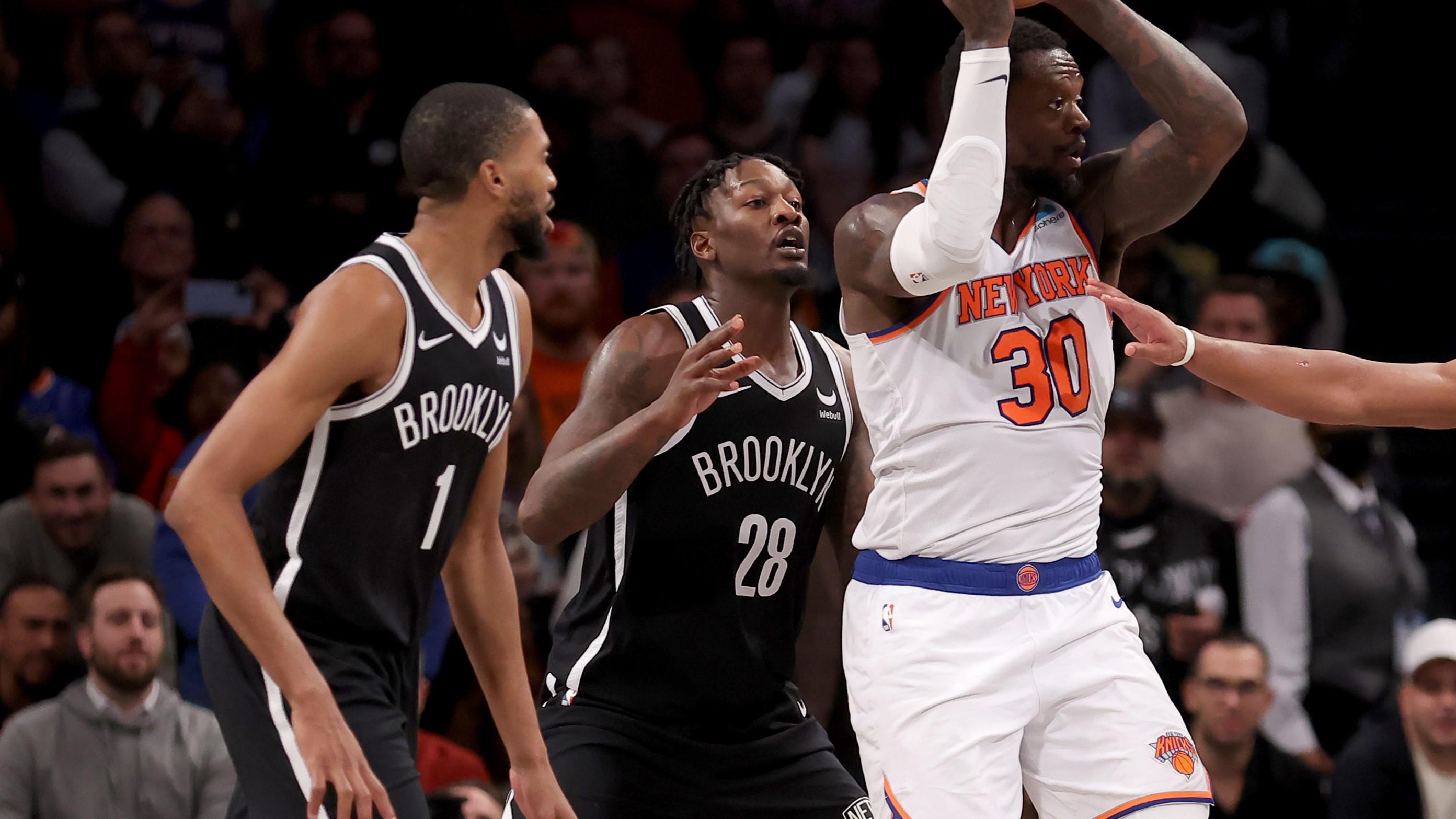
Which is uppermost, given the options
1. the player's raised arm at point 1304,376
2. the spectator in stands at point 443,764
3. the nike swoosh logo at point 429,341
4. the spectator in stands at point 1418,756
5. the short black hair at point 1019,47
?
the short black hair at point 1019,47

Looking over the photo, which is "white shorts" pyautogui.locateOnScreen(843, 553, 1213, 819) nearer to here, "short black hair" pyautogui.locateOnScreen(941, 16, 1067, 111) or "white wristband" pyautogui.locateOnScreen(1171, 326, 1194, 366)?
"white wristband" pyautogui.locateOnScreen(1171, 326, 1194, 366)

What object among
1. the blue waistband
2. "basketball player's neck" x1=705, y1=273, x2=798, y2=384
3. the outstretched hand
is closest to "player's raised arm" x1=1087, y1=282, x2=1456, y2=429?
the outstretched hand

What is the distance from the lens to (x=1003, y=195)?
394 cm

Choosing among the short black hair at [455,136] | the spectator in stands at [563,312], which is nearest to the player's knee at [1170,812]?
the short black hair at [455,136]

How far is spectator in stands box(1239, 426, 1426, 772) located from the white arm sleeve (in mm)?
4139

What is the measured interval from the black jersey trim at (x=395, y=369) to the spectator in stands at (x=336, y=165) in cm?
451

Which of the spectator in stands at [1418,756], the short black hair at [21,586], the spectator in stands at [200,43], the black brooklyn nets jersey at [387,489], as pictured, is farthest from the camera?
the spectator in stands at [200,43]

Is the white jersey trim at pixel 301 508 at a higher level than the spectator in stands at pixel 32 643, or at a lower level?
higher

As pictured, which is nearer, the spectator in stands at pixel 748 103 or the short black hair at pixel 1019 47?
the short black hair at pixel 1019 47

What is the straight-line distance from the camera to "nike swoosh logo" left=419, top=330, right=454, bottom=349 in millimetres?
3873

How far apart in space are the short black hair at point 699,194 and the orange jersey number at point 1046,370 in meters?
1.14

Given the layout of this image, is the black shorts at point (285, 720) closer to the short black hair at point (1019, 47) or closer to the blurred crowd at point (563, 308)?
the short black hair at point (1019, 47)

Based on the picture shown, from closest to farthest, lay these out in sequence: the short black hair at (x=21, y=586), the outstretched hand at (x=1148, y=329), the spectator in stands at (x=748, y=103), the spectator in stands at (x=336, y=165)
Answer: the outstretched hand at (x=1148, y=329), the short black hair at (x=21, y=586), the spectator in stands at (x=336, y=165), the spectator in stands at (x=748, y=103)

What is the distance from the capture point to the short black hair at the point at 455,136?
4.08m
